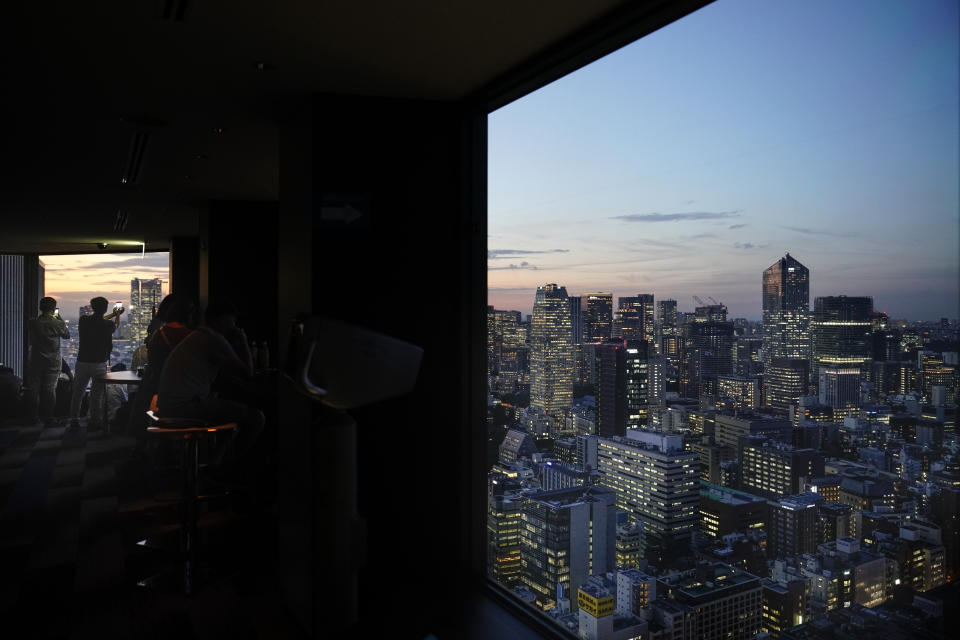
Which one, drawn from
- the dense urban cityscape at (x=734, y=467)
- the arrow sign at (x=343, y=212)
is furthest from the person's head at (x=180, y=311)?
the dense urban cityscape at (x=734, y=467)

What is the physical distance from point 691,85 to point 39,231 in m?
9.12

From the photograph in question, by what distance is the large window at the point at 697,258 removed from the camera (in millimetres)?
1587

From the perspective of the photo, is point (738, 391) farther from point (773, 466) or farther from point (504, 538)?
point (504, 538)

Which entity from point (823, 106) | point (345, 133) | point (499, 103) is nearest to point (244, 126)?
point (345, 133)

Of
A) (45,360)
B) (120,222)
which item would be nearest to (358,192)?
(120,222)

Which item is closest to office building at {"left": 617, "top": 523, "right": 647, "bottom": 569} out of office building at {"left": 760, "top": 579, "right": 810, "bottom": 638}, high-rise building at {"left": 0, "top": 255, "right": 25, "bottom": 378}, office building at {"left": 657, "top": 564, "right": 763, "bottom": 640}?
office building at {"left": 657, "top": 564, "right": 763, "bottom": 640}

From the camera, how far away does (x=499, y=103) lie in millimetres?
3160

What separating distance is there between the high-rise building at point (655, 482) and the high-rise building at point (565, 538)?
0.12 metres

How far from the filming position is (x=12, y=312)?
39.1 ft

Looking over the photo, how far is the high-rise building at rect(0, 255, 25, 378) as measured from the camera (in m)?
11.7

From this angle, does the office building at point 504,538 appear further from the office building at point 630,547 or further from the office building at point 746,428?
the office building at point 746,428

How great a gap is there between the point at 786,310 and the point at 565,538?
142cm

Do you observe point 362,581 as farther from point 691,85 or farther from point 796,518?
point 691,85

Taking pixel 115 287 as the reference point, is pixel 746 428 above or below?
below
